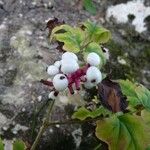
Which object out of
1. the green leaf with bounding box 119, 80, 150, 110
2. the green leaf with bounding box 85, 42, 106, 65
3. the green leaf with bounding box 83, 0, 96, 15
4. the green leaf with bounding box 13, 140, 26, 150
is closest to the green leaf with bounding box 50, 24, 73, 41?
the green leaf with bounding box 85, 42, 106, 65

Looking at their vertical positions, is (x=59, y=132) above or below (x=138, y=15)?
below

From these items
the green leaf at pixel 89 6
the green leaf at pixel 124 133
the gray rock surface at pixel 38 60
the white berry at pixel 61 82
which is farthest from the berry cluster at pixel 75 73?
the green leaf at pixel 89 6

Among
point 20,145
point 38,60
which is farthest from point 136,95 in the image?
point 38,60

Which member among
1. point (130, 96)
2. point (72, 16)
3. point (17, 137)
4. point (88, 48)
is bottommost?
point (17, 137)

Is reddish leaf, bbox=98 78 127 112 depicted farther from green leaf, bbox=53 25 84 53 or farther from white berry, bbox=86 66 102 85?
green leaf, bbox=53 25 84 53

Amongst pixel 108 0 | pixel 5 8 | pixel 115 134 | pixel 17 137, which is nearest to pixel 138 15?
pixel 108 0

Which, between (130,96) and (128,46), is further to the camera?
(128,46)

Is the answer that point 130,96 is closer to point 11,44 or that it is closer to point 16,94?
point 16,94
